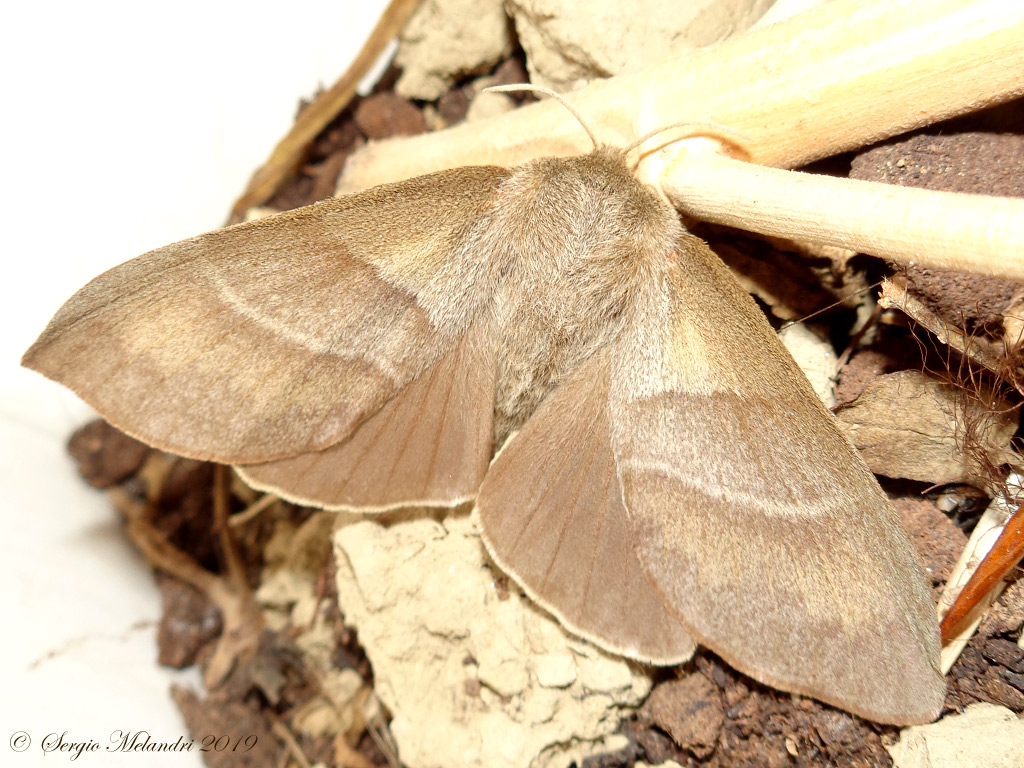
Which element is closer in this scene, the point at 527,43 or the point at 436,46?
the point at 527,43

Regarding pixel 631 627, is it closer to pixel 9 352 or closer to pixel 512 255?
pixel 512 255

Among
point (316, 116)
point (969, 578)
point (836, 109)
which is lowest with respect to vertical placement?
point (969, 578)

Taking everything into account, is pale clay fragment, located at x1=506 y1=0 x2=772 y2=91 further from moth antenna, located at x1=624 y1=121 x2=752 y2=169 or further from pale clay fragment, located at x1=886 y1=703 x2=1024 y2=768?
pale clay fragment, located at x1=886 y1=703 x2=1024 y2=768

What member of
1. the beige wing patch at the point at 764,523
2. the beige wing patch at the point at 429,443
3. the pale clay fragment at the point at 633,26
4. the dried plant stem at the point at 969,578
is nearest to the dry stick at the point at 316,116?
the pale clay fragment at the point at 633,26

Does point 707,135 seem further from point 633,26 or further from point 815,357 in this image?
point 815,357

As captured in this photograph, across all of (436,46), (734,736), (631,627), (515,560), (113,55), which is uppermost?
(113,55)

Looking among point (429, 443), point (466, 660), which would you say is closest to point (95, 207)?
point (429, 443)

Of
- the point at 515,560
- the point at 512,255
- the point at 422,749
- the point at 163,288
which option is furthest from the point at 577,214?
the point at 422,749
